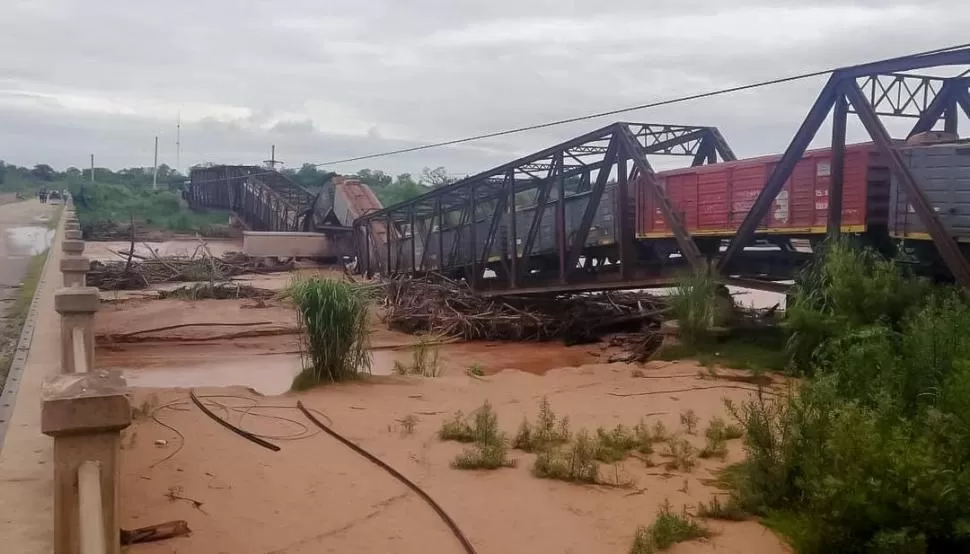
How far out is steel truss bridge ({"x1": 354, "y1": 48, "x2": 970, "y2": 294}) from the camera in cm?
1241

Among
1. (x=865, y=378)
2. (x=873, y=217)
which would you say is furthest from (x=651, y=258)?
(x=865, y=378)

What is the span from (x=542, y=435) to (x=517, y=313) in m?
12.4

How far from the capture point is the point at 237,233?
55.4 m

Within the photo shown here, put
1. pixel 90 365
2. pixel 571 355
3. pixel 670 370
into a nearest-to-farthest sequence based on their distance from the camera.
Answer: pixel 90 365
pixel 670 370
pixel 571 355

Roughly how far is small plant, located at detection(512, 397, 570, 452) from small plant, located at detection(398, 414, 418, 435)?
1.15 m

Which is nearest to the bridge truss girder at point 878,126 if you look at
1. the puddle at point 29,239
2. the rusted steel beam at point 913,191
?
the rusted steel beam at point 913,191

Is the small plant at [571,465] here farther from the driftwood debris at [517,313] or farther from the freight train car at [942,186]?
the driftwood debris at [517,313]

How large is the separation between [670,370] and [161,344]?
442 inches

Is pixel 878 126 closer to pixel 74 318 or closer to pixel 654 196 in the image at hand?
pixel 654 196

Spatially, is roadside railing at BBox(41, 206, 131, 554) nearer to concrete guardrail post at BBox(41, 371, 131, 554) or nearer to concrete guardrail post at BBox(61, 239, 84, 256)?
concrete guardrail post at BBox(41, 371, 131, 554)

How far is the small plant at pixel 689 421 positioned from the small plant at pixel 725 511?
96.6 inches

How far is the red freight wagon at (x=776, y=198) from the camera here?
13.2 meters

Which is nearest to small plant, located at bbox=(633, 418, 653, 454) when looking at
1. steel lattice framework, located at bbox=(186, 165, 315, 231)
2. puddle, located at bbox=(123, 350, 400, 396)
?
puddle, located at bbox=(123, 350, 400, 396)

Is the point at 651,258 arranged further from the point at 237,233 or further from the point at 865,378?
the point at 237,233
